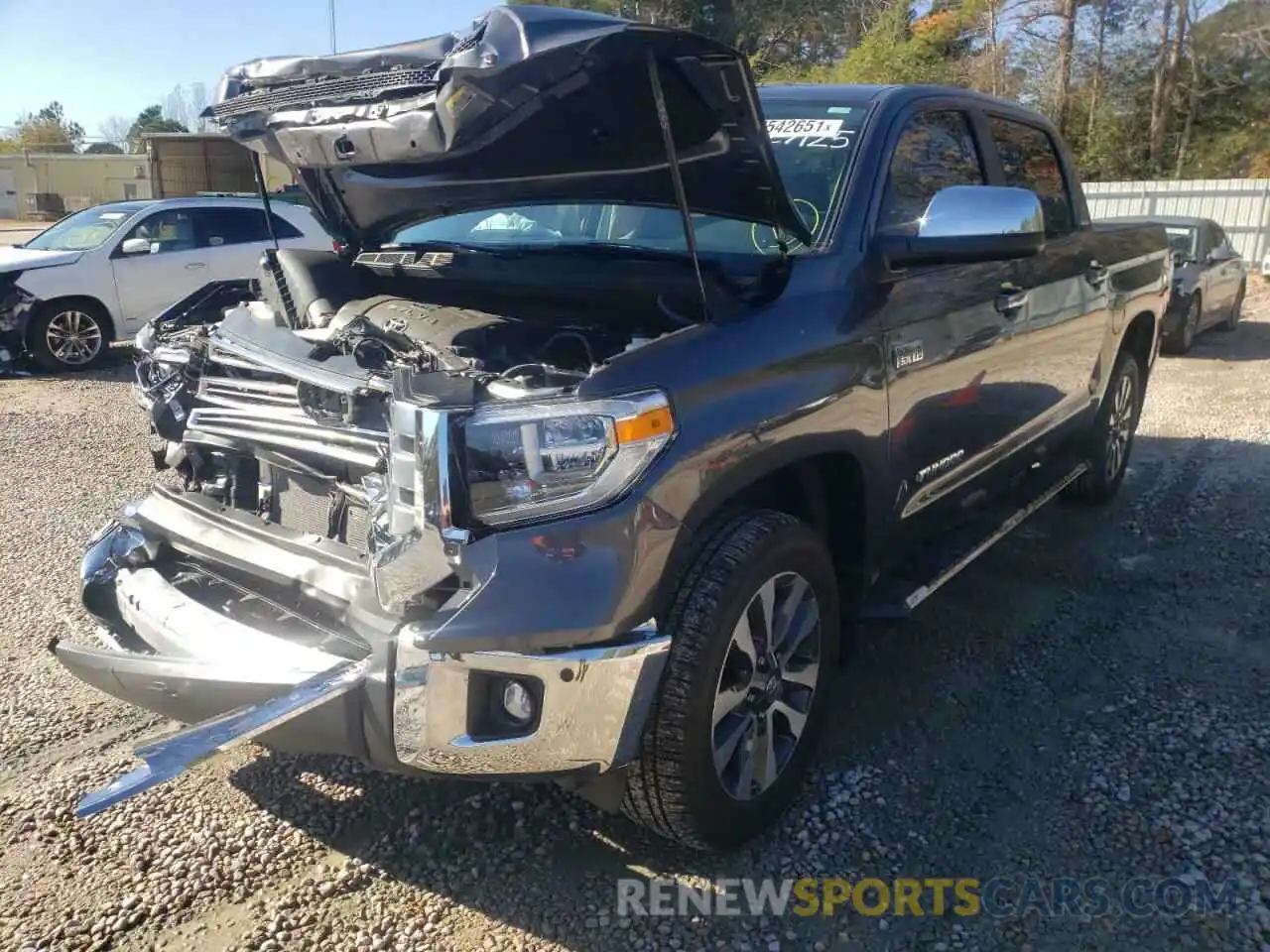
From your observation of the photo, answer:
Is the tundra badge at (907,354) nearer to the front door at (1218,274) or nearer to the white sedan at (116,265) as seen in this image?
the white sedan at (116,265)

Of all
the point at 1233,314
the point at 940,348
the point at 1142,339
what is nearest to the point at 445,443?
the point at 940,348

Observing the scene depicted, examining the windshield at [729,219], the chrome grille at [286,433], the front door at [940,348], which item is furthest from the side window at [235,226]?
the front door at [940,348]

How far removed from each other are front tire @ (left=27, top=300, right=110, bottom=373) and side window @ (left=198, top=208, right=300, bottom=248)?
1454 mm

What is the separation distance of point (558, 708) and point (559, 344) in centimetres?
108

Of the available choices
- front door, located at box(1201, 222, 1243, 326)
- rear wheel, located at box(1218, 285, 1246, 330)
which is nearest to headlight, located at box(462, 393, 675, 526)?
front door, located at box(1201, 222, 1243, 326)

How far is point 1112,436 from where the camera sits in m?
5.61

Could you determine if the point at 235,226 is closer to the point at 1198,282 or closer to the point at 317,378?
the point at 317,378

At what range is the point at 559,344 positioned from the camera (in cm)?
288

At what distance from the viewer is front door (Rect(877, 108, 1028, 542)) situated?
3.17m

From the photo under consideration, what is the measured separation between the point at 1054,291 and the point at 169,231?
955 cm

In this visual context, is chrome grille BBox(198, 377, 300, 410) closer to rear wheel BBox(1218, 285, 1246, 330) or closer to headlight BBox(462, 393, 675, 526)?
headlight BBox(462, 393, 675, 526)

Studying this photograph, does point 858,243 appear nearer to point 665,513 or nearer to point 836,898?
point 665,513

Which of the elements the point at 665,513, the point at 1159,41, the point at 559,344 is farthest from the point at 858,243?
the point at 1159,41

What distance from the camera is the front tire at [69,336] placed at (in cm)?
1002
